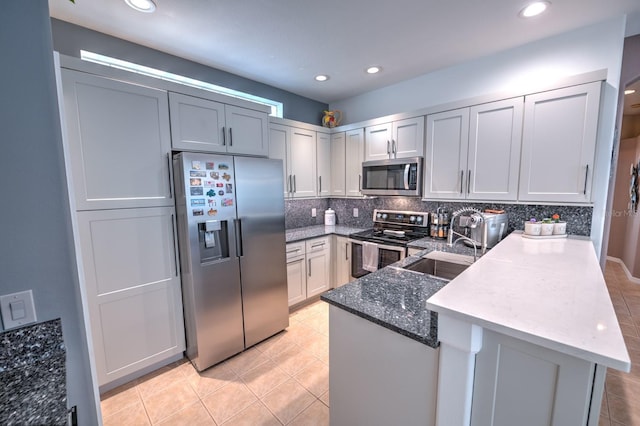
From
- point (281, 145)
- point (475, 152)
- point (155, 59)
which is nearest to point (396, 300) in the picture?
point (475, 152)

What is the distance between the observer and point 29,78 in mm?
858

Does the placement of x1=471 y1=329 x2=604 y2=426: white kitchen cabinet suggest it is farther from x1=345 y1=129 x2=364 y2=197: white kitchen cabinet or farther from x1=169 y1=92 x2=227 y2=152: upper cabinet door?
x1=345 y1=129 x2=364 y2=197: white kitchen cabinet

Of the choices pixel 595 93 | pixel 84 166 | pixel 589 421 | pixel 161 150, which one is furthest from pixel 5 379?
pixel 595 93

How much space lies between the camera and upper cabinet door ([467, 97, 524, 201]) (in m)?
2.24

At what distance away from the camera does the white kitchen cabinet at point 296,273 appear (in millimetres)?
2921

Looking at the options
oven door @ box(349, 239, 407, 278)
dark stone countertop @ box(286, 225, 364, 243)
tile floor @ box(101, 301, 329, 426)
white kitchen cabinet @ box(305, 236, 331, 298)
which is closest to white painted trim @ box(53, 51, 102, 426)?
tile floor @ box(101, 301, 329, 426)

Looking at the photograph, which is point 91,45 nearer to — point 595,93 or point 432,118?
point 432,118

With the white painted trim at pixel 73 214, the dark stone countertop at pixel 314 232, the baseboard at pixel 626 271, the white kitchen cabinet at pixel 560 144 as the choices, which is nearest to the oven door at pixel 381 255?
the dark stone countertop at pixel 314 232

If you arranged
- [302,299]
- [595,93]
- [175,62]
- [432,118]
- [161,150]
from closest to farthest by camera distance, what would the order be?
[595,93] → [161,150] → [175,62] → [432,118] → [302,299]

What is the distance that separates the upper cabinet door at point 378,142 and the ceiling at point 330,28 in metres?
0.68

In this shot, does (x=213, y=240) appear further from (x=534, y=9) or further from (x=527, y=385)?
(x=534, y=9)

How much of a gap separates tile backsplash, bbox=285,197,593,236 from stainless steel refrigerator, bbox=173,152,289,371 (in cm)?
108

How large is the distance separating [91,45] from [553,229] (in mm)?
3990

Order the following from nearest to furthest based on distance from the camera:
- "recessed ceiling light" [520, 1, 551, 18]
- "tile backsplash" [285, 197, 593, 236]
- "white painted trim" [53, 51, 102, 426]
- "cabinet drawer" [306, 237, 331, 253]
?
"white painted trim" [53, 51, 102, 426] → "recessed ceiling light" [520, 1, 551, 18] → "tile backsplash" [285, 197, 593, 236] → "cabinet drawer" [306, 237, 331, 253]
